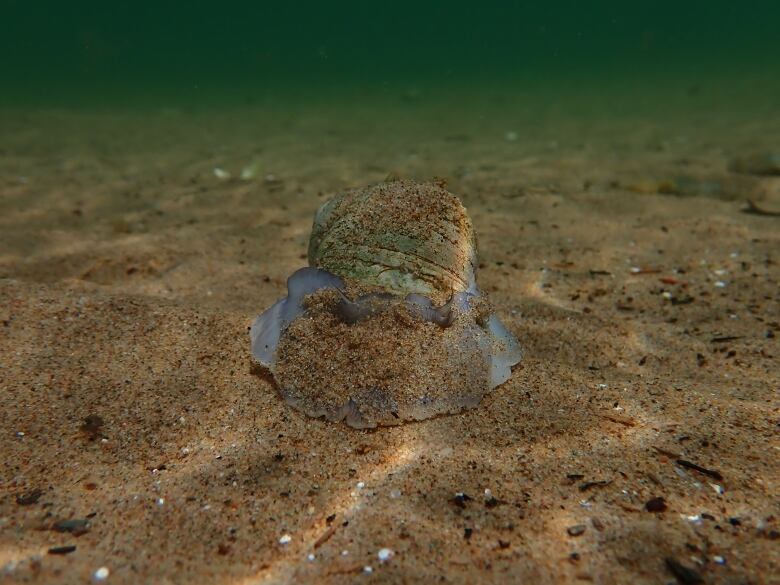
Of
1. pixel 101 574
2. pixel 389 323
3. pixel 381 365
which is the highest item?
pixel 389 323

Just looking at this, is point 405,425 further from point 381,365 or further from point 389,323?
point 389,323

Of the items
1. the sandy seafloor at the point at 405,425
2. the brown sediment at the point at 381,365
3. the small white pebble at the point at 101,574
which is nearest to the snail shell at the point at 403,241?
the brown sediment at the point at 381,365

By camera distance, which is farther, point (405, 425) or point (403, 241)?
point (403, 241)

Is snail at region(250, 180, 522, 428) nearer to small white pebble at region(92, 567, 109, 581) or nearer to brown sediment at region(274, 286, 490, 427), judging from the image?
brown sediment at region(274, 286, 490, 427)

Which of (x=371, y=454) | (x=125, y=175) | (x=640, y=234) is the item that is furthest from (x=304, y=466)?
(x=125, y=175)

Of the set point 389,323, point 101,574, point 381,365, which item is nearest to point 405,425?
point 381,365

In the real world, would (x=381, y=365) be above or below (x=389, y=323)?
below

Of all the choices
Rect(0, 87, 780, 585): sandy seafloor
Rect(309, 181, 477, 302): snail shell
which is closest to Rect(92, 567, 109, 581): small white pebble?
Rect(0, 87, 780, 585): sandy seafloor
